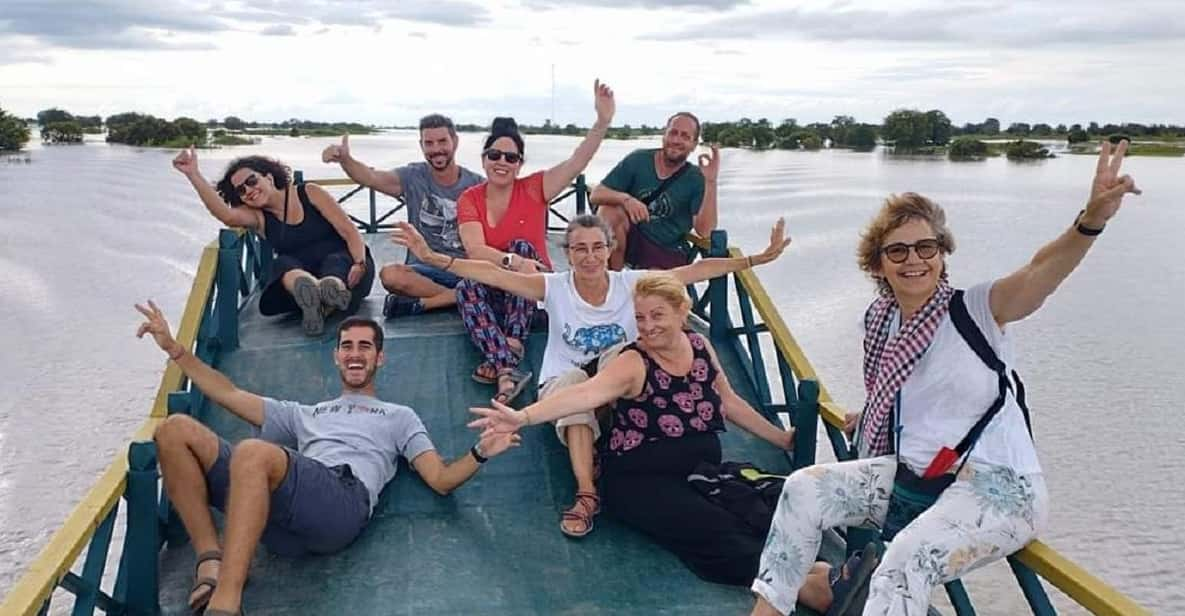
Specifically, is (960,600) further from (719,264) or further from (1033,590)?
(719,264)

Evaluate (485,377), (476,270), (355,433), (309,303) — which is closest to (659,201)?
(485,377)

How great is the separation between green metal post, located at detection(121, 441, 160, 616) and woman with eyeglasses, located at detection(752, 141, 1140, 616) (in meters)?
2.18

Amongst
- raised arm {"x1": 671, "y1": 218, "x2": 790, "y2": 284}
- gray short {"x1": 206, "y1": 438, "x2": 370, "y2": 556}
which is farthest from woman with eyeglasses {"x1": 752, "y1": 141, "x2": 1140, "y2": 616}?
gray short {"x1": 206, "y1": 438, "x2": 370, "y2": 556}

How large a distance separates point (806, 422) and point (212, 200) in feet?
11.8

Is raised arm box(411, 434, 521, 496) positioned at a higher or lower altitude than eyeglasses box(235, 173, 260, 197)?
lower

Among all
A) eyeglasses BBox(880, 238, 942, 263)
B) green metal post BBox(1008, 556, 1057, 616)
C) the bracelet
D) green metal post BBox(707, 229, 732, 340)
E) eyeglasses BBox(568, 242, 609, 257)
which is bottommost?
green metal post BBox(1008, 556, 1057, 616)

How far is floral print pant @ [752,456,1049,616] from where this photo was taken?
109 inches

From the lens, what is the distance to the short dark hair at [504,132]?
521cm

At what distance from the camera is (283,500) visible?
3.54m

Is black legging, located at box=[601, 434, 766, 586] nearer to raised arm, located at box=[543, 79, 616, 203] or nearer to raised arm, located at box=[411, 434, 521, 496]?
raised arm, located at box=[411, 434, 521, 496]

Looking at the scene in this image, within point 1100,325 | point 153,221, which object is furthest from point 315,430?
point 153,221

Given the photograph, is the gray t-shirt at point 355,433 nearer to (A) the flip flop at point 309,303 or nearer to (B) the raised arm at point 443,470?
(B) the raised arm at point 443,470

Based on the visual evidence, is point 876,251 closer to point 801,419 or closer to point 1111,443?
point 801,419

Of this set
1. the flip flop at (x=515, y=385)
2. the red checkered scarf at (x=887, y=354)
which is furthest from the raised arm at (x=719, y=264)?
the red checkered scarf at (x=887, y=354)
